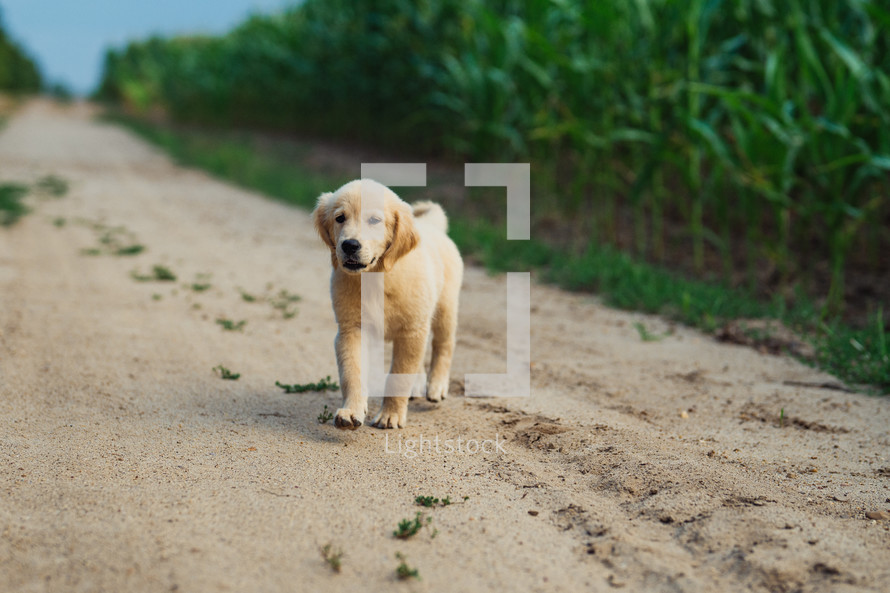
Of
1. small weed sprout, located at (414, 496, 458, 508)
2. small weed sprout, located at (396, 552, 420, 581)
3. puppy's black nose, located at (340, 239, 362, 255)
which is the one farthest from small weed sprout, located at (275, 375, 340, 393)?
small weed sprout, located at (396, 552, 420, 581)

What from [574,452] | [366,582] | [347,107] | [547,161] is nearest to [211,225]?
[547,161]

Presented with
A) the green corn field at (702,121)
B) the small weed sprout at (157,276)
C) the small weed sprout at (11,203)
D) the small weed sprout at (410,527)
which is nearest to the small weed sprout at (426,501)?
the small weed sprout at (410,527)

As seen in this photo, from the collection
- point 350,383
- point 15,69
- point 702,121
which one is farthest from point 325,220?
point 15,69

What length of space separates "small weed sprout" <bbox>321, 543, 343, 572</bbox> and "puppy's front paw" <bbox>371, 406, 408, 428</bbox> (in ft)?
3.75

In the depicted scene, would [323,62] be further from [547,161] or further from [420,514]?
[420,514]

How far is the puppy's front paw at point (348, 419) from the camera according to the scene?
327 cm

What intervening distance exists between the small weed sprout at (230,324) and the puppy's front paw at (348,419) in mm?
2045

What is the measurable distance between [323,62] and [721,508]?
15.9m

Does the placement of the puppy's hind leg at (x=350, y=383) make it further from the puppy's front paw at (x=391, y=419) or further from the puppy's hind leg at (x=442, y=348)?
the puppy's hind leg at (x=442, y=348)

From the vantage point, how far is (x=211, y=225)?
28.7ft

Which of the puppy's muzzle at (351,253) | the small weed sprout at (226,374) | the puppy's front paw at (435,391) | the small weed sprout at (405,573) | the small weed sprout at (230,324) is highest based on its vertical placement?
the puppy's muzzle at (351,253)

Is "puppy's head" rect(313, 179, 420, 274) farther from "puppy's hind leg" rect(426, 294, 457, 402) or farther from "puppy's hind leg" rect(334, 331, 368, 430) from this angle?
"puppy's hind leg" rect(426, 294, 457, 402)

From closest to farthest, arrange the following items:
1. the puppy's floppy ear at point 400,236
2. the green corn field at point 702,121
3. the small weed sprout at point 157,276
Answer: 1. the puppy's floppy ear at point 400,236
2. the green corn field at point 702,121
3. the small weed sprout at point 157,276

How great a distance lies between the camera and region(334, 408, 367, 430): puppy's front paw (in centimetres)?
327
